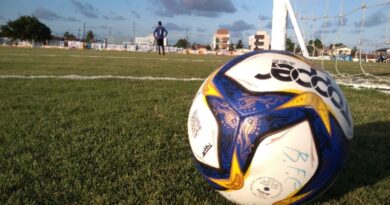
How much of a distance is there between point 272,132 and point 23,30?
95.8 meters

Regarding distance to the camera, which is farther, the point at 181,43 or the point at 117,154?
the point at 181,43

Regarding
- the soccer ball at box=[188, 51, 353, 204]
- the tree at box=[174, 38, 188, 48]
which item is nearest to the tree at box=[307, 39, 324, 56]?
the soccer ball at box=[188, 51, 353, 204]

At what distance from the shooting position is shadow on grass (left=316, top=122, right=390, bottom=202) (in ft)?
9.59

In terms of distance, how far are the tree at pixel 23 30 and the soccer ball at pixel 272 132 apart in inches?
3715

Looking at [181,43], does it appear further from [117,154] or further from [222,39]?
[117,154]

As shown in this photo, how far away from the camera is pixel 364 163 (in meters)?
3.49

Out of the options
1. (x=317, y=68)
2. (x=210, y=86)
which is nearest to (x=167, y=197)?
(x=210, y=86)

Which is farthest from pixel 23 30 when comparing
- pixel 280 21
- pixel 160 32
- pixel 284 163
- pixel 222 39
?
pixel 284 163

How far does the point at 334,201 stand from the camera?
8.79 ft

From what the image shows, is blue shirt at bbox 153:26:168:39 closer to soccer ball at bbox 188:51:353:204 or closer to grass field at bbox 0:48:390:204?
grass field at bbox 0:48:390:204

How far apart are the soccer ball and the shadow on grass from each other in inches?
17.0

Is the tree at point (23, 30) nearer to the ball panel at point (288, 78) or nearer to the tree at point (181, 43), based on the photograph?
the tree at point (181, 43)

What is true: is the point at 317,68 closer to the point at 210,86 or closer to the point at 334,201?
the point at 210,86

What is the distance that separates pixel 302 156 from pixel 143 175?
1.31 metres
